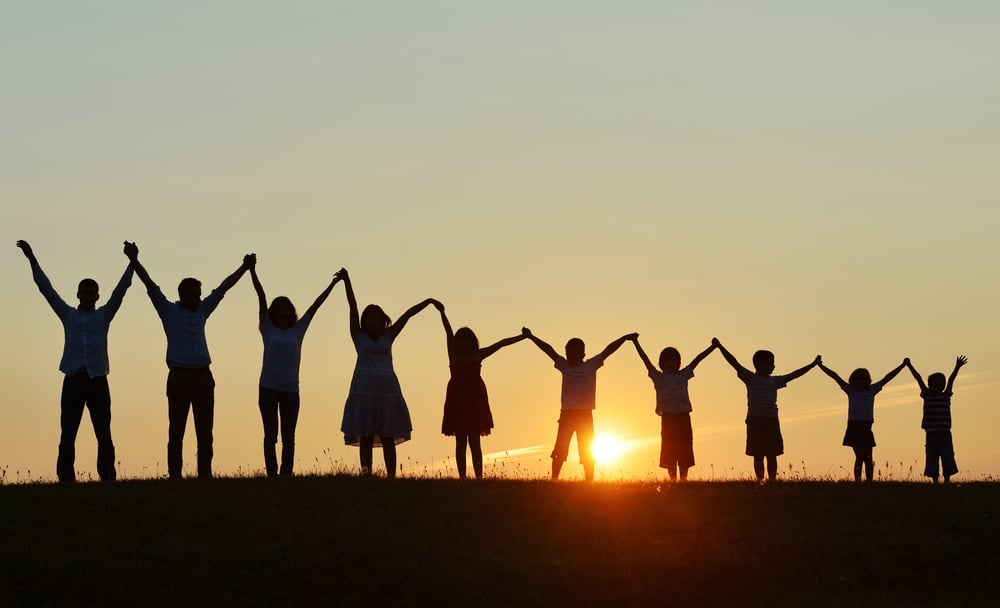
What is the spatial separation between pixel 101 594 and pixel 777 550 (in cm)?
820

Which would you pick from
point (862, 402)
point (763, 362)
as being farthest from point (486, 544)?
point (862, 402)

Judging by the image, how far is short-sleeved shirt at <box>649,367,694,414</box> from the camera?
2677cm

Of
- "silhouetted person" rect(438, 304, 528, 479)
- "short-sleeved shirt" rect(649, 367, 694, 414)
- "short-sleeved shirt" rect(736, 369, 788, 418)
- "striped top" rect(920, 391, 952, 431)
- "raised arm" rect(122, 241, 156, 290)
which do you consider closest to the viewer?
"raised arm" rect(122, 241, 156, 290)

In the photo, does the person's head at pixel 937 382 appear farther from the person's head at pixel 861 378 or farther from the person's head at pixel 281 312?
the person's head at pixel 281 312

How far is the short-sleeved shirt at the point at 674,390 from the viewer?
26766 millimetres

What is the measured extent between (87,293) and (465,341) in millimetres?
5937

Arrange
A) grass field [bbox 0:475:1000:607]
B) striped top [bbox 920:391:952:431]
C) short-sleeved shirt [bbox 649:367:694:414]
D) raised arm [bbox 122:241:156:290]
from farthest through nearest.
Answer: striped top [bbox 920:391:952:431] → short-sleeved shirt [bbox 649:367:694:414] → raised arm [bbox 122:241:156:290] → grass field [bbox 0:475:1000:607]

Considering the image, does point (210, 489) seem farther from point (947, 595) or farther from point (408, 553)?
point (947, 595)

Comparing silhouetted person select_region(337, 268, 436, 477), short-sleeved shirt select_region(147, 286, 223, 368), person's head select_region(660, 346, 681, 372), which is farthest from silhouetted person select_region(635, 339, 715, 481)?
short-sleeved shirt select_region(147, 286, 223, 368)

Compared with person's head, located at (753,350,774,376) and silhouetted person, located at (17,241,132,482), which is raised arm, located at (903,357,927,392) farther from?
silhouetted person, located at (17,241,132,482)

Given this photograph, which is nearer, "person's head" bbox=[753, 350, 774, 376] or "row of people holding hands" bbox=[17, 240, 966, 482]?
"row of people holding hands" bbox=[17, 240, 966, 482]

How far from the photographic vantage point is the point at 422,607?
17.1m

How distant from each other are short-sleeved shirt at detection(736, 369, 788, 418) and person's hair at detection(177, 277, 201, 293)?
33.2 feet

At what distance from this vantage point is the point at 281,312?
23094mm
